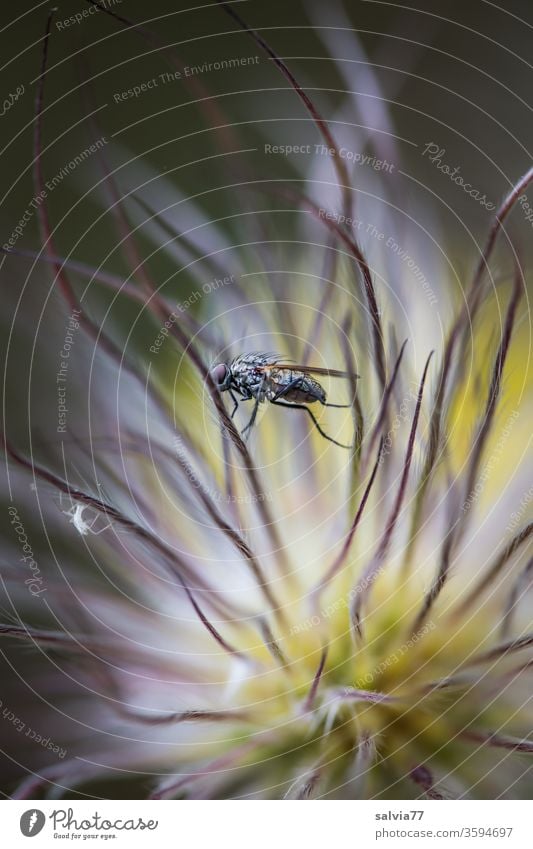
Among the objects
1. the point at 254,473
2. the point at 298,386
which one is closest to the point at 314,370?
the point at 298,386

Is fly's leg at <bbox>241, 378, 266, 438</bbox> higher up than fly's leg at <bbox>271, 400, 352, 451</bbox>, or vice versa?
fly's leg at <bbox>241, 378, 266, 438</bbox>

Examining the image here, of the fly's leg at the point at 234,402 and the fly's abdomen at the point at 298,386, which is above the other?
the fly's leg at the point at 234,402

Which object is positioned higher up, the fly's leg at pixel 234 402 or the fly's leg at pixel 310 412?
the fly's leg at pixel 234 402

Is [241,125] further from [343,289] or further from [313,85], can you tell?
[343,289]

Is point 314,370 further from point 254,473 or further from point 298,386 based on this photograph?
point 254,473
